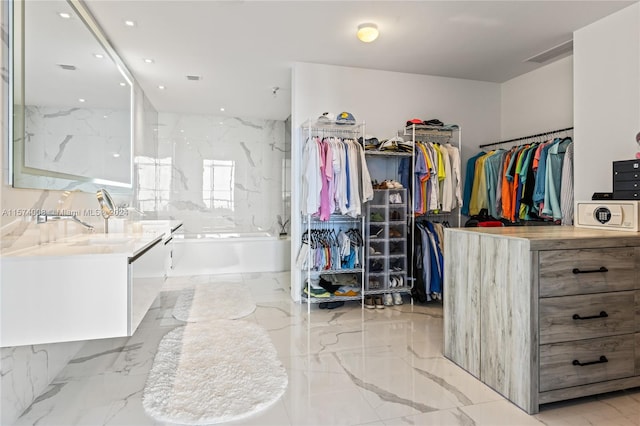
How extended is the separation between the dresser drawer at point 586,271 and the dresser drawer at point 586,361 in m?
0.28

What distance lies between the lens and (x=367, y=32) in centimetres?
285

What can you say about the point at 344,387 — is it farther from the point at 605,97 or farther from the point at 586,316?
the point at 605,97

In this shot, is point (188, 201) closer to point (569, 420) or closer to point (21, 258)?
point (21, 258)

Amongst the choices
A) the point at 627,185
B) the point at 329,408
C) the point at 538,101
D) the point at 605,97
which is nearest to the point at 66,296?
the point at 329,408

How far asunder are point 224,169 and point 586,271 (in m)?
5.25

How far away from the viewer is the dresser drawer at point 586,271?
1761mm

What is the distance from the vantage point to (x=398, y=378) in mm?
2088

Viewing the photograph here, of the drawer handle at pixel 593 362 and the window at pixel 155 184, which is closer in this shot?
the drawer handle at pixel 593 362

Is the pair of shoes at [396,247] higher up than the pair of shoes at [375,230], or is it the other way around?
the pair of shoes at [375,230]

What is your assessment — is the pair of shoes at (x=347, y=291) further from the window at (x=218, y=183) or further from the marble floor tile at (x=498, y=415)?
the window at (x=218, y=183)

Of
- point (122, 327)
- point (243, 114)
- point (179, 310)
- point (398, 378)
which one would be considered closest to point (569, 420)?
point (398, 378)

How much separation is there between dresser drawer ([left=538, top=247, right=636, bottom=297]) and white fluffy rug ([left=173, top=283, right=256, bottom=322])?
7.96 ft

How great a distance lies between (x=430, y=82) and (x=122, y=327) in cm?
392

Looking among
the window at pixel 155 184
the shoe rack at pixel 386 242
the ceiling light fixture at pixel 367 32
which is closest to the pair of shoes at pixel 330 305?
the shoe rack at pixel 386 242
